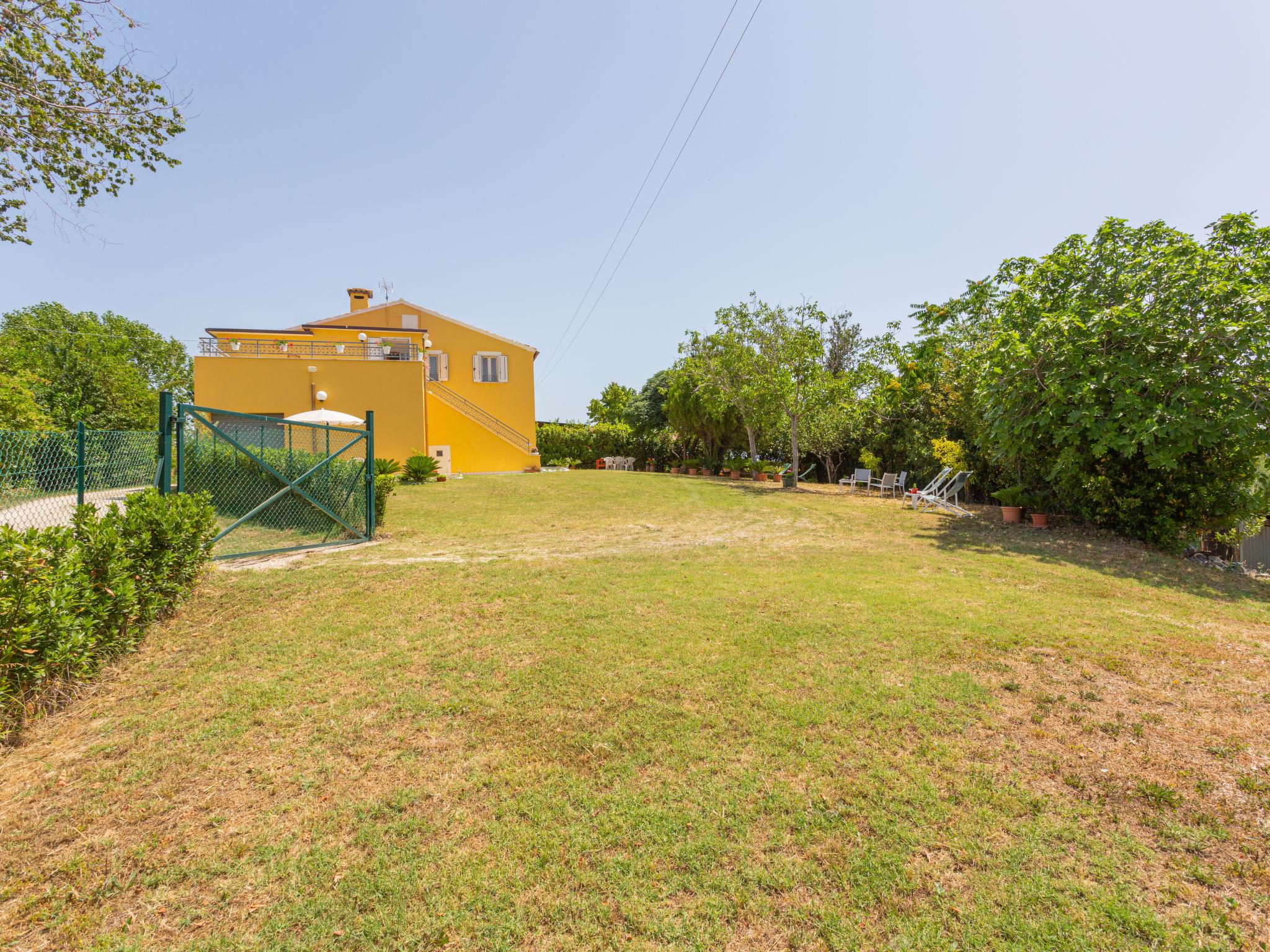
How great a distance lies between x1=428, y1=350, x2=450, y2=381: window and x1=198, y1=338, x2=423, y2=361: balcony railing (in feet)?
16.8

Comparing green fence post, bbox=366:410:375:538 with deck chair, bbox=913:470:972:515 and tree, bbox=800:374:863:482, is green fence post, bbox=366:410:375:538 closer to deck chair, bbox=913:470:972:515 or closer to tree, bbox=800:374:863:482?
deck chair, bbox=913:470:972:515

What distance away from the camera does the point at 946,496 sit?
1373 cm

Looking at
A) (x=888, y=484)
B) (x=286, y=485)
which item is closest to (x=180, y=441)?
(x=286, y=485)

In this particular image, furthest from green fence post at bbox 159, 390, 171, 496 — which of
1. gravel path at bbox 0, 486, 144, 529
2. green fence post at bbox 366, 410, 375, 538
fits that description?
green fence post at bbox 366, 410, 375, 538

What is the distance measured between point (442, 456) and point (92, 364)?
1056 inches

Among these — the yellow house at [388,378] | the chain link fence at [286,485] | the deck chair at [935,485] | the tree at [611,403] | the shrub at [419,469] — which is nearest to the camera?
the chain link fence at [286,485]

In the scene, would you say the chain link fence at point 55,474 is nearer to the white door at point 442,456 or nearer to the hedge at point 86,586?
the hedge at point 86,586

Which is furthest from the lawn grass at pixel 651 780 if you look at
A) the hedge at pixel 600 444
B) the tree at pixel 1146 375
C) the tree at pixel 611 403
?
the tree at pixel 611 403

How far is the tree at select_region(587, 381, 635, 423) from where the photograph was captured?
42.2m

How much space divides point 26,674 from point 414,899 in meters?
2.73

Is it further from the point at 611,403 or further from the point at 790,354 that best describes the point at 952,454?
the point at 611,403

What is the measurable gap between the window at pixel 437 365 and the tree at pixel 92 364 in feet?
29.9

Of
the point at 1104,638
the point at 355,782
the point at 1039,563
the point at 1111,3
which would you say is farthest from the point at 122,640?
the point at 1111,3

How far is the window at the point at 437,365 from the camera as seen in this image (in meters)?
24.1
